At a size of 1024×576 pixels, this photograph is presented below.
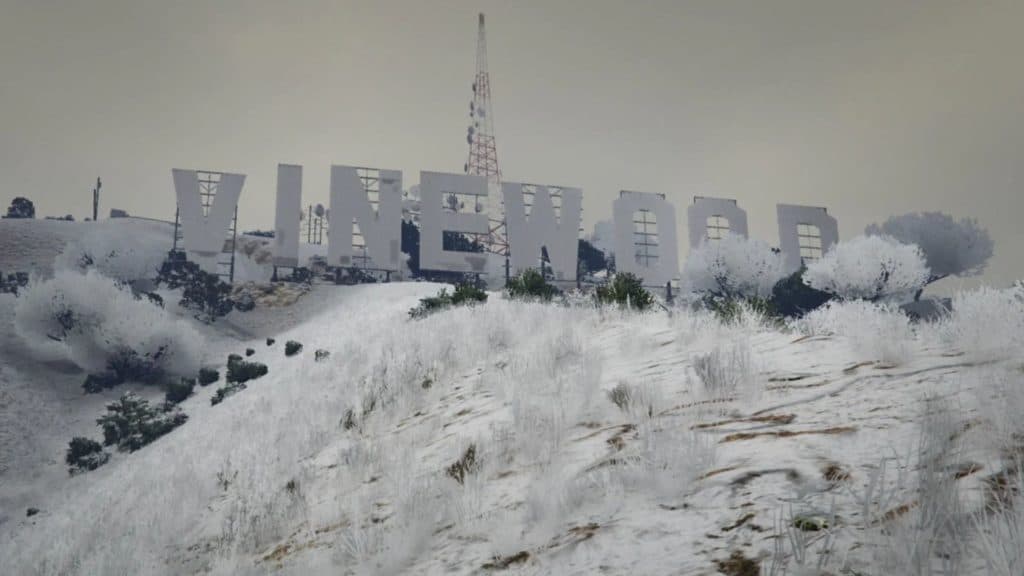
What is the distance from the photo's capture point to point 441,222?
5238 centimetres

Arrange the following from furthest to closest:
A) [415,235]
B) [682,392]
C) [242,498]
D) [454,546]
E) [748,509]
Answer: [415,235] → [242,498] → [682,392] → [454,546] → [748,509]

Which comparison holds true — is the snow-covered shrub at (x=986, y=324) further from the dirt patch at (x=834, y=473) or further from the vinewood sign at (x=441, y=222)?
the vinewood sign at (x=441, y=222)

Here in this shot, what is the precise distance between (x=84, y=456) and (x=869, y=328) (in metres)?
29.1

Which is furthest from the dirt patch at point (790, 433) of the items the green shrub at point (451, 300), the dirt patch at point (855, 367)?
the green shrub at point (451, 300)

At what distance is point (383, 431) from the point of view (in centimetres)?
741

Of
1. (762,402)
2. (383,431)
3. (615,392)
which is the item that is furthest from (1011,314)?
(383,431)

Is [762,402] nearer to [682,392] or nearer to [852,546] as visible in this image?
[682,392]

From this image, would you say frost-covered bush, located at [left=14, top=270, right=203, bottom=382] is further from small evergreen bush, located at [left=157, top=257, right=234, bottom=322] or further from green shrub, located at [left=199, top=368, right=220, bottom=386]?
small evergreen bush, located at [left=157, top=257, right=234, bottom=322]

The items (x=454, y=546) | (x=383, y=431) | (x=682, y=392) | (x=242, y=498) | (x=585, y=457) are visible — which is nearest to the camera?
(x=454, y=546)

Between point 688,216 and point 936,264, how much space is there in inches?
970

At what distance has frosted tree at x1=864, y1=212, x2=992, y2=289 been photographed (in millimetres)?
56062

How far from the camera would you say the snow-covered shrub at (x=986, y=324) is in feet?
14.2

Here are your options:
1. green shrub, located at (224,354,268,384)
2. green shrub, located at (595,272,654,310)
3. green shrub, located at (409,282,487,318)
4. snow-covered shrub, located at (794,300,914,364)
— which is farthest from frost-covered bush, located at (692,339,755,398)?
green shrub, located at (224,354,268,384)

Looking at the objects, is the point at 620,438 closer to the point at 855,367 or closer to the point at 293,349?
the point at 855,367
